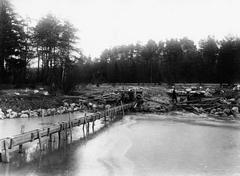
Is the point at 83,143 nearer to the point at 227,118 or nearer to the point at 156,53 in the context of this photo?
the point at 227,118

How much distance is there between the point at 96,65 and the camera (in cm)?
9094

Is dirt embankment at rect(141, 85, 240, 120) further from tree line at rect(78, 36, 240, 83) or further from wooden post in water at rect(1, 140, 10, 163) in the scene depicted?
wooden post in water at rect(1, 140, 10, 163)

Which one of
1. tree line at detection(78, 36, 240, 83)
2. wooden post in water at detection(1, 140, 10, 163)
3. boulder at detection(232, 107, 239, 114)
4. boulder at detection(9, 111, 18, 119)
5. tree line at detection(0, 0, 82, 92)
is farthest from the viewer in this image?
tree line at detection(78, 36, 240, 83)

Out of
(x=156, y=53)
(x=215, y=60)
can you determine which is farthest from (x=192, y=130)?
(x=156, y=53)

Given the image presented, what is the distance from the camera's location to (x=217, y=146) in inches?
788

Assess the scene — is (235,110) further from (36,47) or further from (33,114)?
(36,47)

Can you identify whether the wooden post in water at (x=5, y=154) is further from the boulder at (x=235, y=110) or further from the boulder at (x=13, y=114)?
the boulder at (x=235, y=110)

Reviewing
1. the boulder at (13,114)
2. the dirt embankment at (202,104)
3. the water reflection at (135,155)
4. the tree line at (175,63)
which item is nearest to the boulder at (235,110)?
the dirt embankment at (202,104)

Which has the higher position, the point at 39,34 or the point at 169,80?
the point at 39,34

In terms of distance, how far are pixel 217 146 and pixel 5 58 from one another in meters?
37.5

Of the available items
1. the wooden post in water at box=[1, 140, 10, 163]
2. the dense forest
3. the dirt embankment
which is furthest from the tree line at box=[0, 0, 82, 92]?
the wooden post in water at box=[1, 140, 10, 163]

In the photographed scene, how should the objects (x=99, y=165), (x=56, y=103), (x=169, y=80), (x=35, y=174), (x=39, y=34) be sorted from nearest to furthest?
(x=35, y=174) → (x=99, y=165) → (x=56, y=103) → (x=39, y=34) → (x=169, y=80)

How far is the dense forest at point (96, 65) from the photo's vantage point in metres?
48.6

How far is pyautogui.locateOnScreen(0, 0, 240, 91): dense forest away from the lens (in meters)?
48.6
